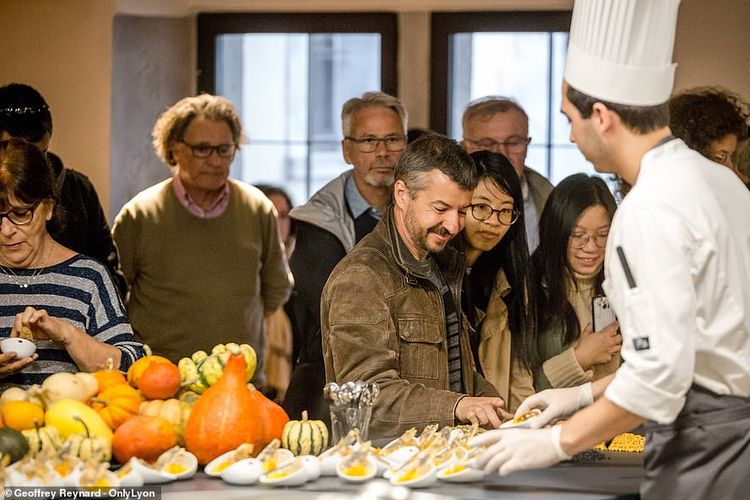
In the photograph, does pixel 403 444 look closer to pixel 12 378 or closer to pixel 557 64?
pixel 12 378

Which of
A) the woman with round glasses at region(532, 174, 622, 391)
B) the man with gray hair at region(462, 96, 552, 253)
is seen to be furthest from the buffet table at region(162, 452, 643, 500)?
the man with gray hair at region(462, 96, 552, 253)

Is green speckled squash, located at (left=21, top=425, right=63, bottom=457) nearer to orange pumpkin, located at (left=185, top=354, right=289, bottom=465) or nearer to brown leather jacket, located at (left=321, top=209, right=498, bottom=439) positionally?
orange pumpkin, located at (left=185, top=354, right=289, bottom=465)

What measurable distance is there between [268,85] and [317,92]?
0.24m

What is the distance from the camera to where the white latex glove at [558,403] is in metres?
2.52

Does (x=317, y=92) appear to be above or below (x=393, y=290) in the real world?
above

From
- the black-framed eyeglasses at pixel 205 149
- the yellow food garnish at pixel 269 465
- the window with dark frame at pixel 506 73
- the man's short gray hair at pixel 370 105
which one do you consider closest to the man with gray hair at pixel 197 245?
the black-framed eyeglasses at pixel 205 149

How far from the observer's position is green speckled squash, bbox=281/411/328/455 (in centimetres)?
254

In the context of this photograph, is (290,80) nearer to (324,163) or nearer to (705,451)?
(324,163)

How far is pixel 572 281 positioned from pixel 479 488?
62.6 inches

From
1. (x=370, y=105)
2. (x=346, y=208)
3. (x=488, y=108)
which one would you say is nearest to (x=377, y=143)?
(x=370, y=105)

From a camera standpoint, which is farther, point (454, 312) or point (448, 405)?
point (454, 312)

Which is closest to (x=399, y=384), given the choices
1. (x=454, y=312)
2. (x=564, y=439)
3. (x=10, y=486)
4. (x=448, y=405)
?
(x=448, y=405)

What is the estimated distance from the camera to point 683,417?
7.46ft

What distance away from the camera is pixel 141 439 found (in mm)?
2432
